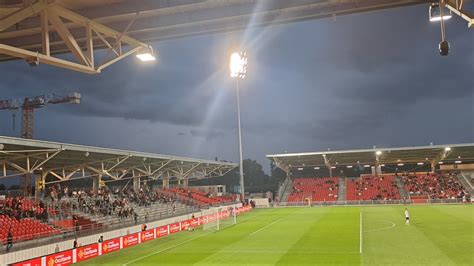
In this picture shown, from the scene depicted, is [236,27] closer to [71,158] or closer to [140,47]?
[140,47]

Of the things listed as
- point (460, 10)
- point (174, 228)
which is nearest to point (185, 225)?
point (174, 228)

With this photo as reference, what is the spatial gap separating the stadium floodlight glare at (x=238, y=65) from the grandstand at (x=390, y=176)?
28.3 m

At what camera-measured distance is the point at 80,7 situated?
6.50m

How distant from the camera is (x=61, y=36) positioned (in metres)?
6.41

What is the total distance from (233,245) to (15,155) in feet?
55.0

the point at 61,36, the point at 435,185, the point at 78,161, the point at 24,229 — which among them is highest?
the point at 78,161

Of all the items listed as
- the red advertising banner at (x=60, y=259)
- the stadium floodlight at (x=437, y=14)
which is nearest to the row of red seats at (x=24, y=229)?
the red advertising banner at (x=60, y=259)

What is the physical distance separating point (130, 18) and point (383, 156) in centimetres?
6872

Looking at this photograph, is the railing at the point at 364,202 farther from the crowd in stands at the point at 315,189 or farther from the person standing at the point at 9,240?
the person standing at the point at 9,240

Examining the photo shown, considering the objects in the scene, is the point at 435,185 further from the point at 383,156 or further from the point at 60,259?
the point at 60,259

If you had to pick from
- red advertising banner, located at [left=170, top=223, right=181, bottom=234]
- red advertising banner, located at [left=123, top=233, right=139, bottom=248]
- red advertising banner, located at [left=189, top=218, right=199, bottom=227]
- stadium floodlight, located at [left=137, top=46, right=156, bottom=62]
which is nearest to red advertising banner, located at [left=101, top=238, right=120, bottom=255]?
red advertising banner, located at [left=123, top=233, right=139, bottom=248]

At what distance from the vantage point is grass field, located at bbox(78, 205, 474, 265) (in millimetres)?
20109

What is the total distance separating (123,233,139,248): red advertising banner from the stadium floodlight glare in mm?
19875

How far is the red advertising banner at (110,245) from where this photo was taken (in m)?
25.0
